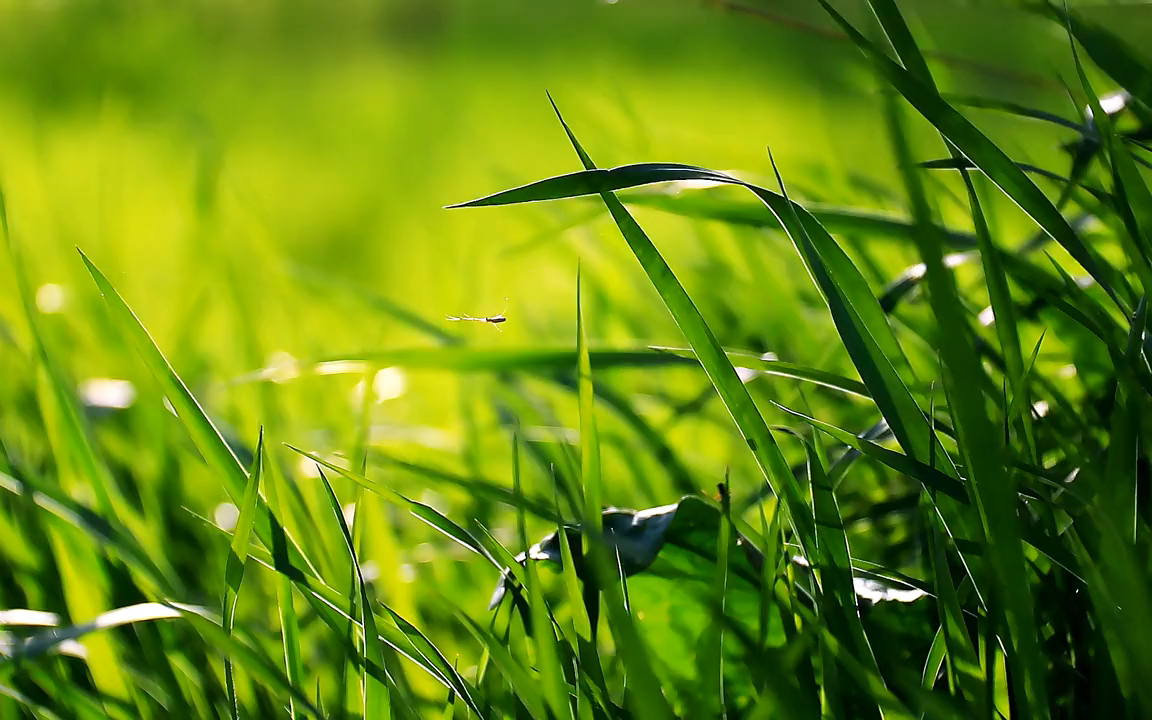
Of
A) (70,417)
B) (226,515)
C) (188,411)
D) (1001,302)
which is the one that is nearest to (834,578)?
(1001,302)

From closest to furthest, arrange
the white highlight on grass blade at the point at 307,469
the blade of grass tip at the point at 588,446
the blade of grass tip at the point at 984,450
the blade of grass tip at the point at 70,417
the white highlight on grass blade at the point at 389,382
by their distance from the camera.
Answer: the blade of grass tip at the point at 984,450, the blade of grass tip at the point at 588,446, the blade of grass tip at the point at 70,417, the white highlight on grass blade at the point at 307,469, the white highlight on grass blade at the point at 389,382

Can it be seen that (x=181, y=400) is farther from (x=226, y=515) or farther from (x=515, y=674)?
(x=226, y=515)

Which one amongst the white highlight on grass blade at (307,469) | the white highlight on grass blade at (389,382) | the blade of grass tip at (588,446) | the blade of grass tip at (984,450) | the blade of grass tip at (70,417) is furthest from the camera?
the white highlight on grass blade at (389,382)

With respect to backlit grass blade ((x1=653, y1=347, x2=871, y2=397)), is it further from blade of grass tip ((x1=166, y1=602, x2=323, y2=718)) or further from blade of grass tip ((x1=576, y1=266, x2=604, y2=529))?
blade of grass tip ((x1=166, y1=602, x2=323, y2=718))

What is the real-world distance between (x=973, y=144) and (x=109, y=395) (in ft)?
2.11

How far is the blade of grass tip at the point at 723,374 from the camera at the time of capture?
0.33 meters

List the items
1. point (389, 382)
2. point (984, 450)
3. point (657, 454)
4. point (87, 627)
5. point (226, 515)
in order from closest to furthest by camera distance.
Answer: point (984, 450), point (87, 627), point (657, 454), point (226, 515), point (389, 382)

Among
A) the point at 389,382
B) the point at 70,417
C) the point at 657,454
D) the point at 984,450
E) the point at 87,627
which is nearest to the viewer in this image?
the point at 984,450

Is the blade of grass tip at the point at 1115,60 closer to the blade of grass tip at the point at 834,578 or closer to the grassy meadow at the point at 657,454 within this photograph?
the grassy meadow at the point at 657,454

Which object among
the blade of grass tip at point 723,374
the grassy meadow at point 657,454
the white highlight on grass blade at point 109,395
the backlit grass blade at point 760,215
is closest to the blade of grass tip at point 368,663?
the grassy meadow at point 657,454

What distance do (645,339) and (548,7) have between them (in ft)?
8.44

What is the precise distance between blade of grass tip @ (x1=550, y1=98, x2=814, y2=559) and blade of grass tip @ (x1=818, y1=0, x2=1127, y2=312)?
3.6 inches

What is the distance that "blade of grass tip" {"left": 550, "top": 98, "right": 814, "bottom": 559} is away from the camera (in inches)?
12.9

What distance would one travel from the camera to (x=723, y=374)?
1.09ft
